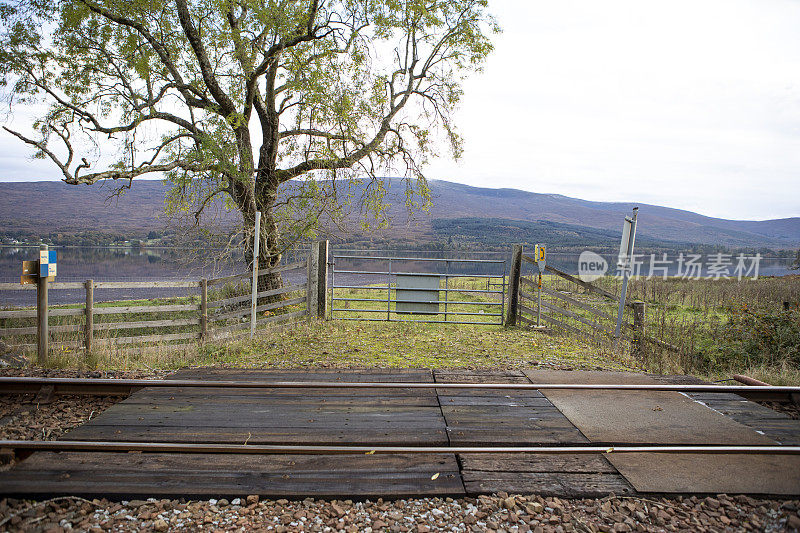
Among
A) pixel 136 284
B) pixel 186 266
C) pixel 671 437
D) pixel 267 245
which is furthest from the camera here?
pixel 267 245

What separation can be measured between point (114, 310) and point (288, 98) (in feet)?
25.8

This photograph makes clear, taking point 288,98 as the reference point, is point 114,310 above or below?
below

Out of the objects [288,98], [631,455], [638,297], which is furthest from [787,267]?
[631,455]

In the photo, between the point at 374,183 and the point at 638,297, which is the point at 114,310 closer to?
the point at 374,183

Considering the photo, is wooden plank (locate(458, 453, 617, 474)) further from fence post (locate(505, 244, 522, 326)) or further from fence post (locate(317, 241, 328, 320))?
fence post (locate(317, 241, 328, 320))

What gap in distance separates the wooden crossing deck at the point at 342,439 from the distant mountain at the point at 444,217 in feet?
32.4

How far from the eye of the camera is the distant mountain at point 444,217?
50.8 metres

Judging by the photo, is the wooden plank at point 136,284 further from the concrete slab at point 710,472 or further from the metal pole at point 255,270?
the concrete slab at point 710,472

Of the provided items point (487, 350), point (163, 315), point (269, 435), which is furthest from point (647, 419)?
point (163, 315)

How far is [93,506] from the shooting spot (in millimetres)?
3391

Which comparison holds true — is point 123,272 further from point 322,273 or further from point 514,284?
point 514,284

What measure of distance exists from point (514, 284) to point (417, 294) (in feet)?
8.68

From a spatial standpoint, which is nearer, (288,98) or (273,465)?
(273,465)

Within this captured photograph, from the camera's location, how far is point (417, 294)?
13219mm
